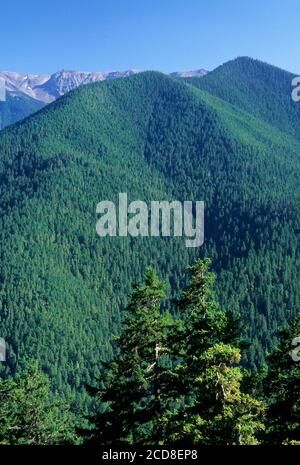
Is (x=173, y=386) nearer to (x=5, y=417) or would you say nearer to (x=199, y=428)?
(x=199, y=428)

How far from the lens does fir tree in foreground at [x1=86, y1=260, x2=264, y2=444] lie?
2395cm

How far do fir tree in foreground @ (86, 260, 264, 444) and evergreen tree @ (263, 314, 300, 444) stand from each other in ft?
4.12

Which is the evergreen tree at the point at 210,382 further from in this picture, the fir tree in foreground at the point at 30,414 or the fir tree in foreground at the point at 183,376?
the fir tree in foreground at the point at 30,414

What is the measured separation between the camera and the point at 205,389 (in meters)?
24.9

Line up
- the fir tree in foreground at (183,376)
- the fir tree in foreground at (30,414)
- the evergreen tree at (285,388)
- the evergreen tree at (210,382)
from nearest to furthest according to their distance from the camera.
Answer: the evergreen tree at (210,382), the fir tree in foreground at (183,376), the evergreen tree at (285,388), the fir tree in foreground at (30,414)

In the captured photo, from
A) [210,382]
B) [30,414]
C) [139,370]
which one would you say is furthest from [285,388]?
[30,414]

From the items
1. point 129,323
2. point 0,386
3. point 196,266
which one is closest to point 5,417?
point 0,386

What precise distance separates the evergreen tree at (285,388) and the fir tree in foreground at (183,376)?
1255 mm

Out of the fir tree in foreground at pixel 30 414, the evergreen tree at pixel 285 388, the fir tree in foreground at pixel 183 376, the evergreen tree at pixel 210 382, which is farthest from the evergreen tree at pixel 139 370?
the fir tree in foreground at pixel 30 414

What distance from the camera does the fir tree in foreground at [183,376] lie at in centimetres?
2395

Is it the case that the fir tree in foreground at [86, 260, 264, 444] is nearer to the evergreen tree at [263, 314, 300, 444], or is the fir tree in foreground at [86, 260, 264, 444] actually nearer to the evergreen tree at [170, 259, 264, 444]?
the evergreen tree at [170, 259, 264, 444]

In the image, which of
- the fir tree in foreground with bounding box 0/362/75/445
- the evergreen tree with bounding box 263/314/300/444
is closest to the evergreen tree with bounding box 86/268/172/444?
the evergreen tree with bounding box 263/314/300/444

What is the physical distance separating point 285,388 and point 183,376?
5.89 meters

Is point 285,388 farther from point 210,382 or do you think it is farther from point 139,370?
point 139,370
